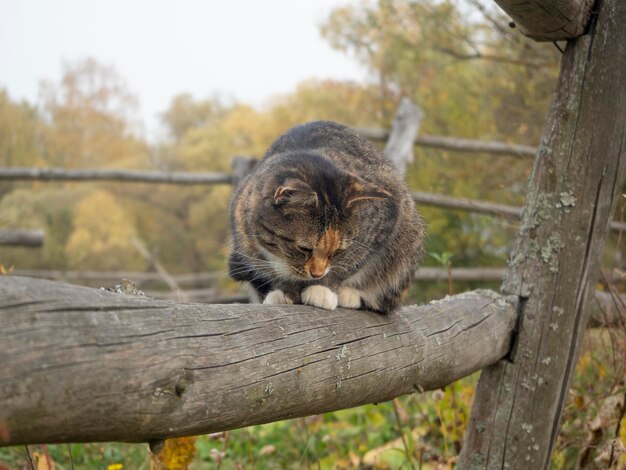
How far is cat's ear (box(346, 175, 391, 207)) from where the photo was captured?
182 centimetres

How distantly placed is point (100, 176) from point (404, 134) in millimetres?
2300

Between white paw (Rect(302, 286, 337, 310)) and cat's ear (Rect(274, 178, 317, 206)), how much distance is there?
0.85 ft

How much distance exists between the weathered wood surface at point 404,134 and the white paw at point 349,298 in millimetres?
2865

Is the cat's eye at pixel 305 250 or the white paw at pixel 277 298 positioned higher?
the cat's eye at pixel 305 250

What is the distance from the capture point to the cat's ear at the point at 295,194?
1834 mm

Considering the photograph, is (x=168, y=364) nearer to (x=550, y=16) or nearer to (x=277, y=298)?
(x=277, y=298)

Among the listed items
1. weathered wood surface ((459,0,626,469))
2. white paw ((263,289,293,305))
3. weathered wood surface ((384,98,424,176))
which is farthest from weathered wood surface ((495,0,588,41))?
weathered wood surface ((384,98,424,176))

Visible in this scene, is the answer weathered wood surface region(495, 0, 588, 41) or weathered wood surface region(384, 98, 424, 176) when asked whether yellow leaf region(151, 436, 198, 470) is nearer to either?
weathered wood surface region(495, 0, 588, 41)

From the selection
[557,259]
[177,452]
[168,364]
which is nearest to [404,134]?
[557,259]

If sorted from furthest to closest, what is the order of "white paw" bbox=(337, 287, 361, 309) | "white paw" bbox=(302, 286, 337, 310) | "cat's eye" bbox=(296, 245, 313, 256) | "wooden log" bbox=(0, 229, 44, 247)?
"wooden log" bbox=(0, 229, 44, 247) → "cat's eye" bbox=(296, 245, 313, 256) → "white paw" bbox=(337, 287, 361, 309) → "white paw" bbox=(302, 286, 337, 310)

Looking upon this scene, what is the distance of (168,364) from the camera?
100cm

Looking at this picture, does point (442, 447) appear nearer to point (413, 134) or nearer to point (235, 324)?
point (235, 324)

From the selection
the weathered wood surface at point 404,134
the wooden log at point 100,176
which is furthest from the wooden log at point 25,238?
the weathered wood surface at point 404,134

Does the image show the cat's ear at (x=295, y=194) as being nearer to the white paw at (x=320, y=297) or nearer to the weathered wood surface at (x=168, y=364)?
the white paw at (x=320, y=297)
